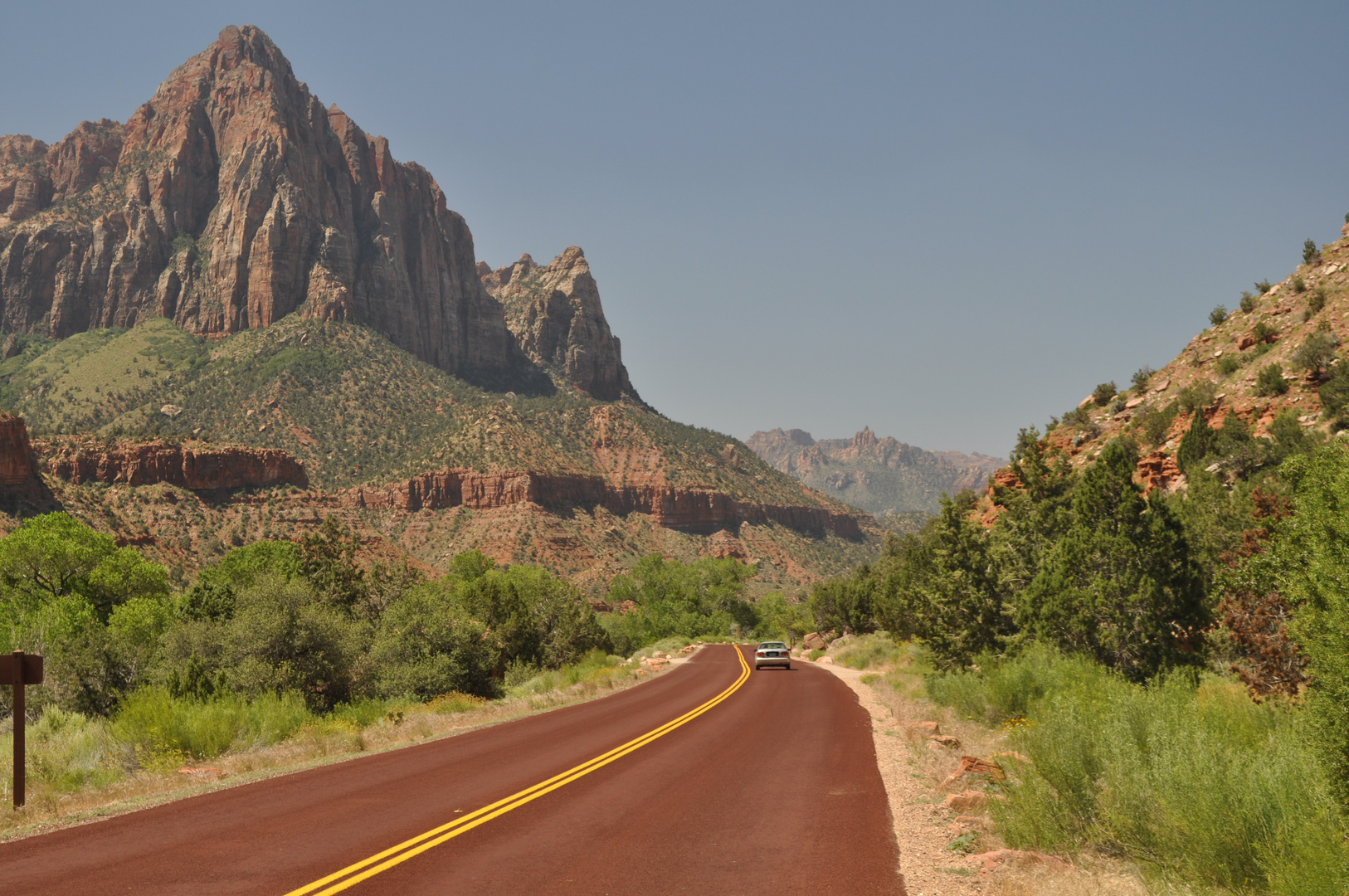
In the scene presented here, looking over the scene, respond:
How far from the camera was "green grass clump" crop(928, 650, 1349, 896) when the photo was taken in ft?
19.2

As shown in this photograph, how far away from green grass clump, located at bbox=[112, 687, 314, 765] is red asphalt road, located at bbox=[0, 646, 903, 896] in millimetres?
3164

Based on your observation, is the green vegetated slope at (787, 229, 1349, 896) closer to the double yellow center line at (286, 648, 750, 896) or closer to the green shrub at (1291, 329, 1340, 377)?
the green shrub at (1291, 329, 1340, 377)

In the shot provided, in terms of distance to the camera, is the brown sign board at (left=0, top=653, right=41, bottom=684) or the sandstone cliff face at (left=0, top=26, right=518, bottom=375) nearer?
the brown sign board at (left=0, top=653, right=41, bottom=684)

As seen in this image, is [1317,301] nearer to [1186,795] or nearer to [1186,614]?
[1186,614]

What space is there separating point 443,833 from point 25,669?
6.08 m

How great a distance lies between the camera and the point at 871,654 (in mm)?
42438

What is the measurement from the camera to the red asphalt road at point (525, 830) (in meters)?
7.27

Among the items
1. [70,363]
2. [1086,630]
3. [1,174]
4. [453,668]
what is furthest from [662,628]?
[1,174]

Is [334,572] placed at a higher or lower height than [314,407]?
lower

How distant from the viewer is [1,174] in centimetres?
19362

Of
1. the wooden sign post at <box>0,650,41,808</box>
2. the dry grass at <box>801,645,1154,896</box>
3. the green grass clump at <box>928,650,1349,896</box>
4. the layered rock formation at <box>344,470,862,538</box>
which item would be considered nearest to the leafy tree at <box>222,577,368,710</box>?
the wooden sign post at <box>0,650,41,808</box>

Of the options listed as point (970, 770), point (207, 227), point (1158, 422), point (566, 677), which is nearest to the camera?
point (970, 770)

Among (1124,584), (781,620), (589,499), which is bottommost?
(781,620)

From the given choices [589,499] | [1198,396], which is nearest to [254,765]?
[1198,396]
